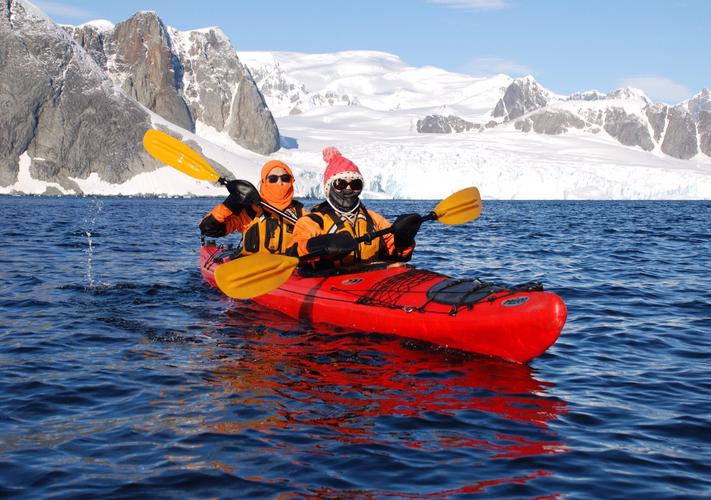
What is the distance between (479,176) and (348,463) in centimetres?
5716

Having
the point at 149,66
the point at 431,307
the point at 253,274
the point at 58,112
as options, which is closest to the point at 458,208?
the point at 431,307

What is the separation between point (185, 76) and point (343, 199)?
106 metres

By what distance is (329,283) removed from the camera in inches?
332

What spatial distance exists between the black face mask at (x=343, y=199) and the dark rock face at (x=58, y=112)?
65.5 metres

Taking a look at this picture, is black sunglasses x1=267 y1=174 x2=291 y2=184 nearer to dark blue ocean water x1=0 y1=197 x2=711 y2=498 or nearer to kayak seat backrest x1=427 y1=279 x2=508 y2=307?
dark blue ocean water x1=0 y1=197 x2=711 y2=498

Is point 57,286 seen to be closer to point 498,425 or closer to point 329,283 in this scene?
point 329,283

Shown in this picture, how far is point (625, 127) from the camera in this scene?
13388 cm

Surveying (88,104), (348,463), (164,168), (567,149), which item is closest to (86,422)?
(348,463)

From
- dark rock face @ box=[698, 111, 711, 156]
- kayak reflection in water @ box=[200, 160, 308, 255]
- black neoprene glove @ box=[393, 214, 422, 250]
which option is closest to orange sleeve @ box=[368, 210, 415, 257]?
black neoprene glove @ box=[393, 214, 422, 250]

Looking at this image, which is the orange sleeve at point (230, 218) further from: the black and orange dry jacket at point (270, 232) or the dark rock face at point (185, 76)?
the dark rock face at point (185, 76)

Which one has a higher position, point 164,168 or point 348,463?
point 164,168

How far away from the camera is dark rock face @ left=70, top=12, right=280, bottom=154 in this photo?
98.6m

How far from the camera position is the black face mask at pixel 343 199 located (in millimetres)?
8352

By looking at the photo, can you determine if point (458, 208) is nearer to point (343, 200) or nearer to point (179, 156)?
point (343, 200)
